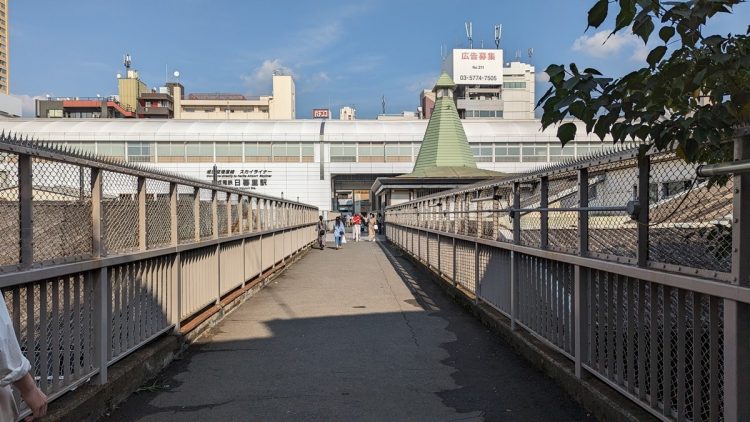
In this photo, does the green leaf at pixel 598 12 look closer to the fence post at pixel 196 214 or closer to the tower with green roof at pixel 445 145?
the fence post at pixel 196 214

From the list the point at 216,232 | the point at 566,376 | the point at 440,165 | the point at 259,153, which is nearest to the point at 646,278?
the point at 566,376

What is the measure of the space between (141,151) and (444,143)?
106ft

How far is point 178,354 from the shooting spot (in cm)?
684

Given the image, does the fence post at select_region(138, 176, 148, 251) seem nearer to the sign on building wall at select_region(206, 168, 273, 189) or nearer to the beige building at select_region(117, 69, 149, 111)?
the sign on building wall at select_region(206, 168, 273, 189)

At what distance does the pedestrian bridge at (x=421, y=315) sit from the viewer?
3.71 m

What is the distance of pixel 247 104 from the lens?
130 m

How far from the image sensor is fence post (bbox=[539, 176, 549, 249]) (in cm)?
614

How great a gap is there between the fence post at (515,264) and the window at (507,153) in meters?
59.5

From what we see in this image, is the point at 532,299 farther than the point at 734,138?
Yes

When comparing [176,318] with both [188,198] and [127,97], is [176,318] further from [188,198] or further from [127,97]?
[127,97]

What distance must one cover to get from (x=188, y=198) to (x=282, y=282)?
6513 millimetres

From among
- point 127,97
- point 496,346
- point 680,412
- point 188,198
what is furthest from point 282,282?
point 127,97

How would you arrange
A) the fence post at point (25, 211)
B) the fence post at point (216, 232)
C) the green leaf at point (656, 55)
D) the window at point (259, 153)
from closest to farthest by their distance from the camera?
the green leaf at point (656, 55) → the fence post at point (25, 211) → the fence post at point (216, 232) → the window at point (259, 153)

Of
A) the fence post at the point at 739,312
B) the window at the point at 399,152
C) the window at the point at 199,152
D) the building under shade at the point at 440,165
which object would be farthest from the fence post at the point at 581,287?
the window at the point at 199,152
